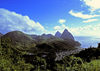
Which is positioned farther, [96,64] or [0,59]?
[96,64]

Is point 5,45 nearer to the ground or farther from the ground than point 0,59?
farther from the ground

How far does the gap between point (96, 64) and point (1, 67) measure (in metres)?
4.82

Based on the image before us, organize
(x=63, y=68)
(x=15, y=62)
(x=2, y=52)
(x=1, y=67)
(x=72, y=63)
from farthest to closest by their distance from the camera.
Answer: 1. (x=63, y=68)
2. (x=72, y=63)
3. (x=15, y=62)
4. (x=2, y=52)
5. (x=1, y=67)

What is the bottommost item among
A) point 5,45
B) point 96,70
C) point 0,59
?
point 96,70

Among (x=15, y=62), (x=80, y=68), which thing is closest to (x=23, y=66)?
(x=15, y=62)

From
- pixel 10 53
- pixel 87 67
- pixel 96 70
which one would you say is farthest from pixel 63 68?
pixel 10 53

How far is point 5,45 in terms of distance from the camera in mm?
5074

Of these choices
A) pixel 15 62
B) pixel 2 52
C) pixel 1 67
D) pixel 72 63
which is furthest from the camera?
pixel 72 63

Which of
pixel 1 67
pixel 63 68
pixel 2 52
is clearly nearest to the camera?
pixel 1 67

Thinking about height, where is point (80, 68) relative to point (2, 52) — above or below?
below

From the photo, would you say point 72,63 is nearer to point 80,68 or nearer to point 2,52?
point 80,68

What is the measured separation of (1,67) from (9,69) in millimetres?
310

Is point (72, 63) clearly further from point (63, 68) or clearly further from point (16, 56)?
point (16, 56)

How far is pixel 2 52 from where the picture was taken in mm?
4941
